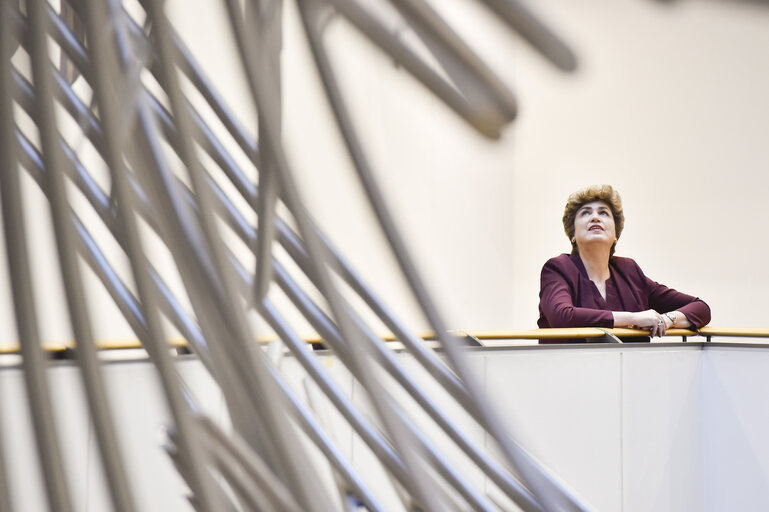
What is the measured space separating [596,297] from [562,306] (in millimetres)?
136

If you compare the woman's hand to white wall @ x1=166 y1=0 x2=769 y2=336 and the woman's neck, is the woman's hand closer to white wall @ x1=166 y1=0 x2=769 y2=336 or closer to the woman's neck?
the woman's neck

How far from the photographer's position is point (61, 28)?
15 cm

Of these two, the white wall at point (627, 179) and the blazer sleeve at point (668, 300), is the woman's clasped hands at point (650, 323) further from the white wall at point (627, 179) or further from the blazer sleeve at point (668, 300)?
the white wall at point (627, 179)

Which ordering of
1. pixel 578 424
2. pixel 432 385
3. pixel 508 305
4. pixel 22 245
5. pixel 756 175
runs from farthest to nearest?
pixel 508 305 → pixel 756 175 → pixel 578 424 → pixel 432 385 → pixel 22 245

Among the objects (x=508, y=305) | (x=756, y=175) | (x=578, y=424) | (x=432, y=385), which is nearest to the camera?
(x=432, y=385)

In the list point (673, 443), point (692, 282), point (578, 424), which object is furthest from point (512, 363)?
point (692, 282)

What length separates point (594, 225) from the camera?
1.98 m

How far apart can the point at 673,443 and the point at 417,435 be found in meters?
1.75

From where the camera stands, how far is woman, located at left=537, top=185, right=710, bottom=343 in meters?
1.85

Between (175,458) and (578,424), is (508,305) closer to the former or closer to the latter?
(578,424)

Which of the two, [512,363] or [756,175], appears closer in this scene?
[512,363]

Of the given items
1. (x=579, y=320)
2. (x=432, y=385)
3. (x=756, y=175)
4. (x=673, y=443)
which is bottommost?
(x=673, y=443)

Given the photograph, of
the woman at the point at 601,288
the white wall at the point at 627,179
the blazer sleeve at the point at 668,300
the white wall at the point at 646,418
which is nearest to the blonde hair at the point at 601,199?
the woman at the point at 601,288

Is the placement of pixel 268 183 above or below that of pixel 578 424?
above
